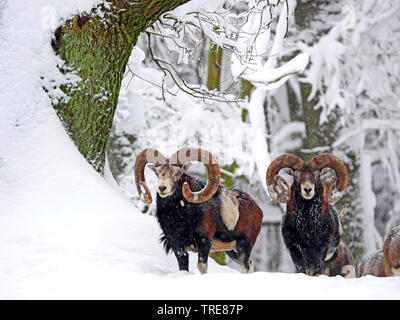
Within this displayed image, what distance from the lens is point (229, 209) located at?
7.43m

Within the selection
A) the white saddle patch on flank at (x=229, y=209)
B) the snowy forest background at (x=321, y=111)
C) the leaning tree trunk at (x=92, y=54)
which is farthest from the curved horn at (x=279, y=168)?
the snowy forest background at (x=321, y=111)

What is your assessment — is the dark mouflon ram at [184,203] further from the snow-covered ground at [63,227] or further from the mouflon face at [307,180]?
the mouflon face at [307,180]

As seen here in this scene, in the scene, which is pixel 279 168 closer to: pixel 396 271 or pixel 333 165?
pixel 333 165

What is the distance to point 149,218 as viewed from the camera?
8.34 metres

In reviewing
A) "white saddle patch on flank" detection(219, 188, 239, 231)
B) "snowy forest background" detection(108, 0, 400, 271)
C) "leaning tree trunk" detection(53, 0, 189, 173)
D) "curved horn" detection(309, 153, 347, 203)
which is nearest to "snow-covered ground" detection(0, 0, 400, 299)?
"leaning tree trunk" detection(53, 0, 189, 173)

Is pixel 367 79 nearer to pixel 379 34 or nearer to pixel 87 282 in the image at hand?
pixel 379 34

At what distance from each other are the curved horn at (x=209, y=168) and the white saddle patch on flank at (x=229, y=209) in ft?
1.74

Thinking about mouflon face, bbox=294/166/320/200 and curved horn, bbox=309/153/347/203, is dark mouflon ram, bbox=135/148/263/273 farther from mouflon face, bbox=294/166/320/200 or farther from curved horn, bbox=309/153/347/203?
curved horn, bbox=309/153/347/203

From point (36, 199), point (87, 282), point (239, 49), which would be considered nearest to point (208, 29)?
point (239, 49)

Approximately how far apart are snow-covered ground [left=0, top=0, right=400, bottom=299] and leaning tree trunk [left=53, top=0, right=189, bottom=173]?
0.15 meters

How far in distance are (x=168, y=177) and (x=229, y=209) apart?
0.93 meters

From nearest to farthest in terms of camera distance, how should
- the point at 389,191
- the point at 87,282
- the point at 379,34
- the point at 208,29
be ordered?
the point at 87,282
the point at 208,29
the point at 379,34
the point at 389,191

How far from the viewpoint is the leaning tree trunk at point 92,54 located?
7988mm
